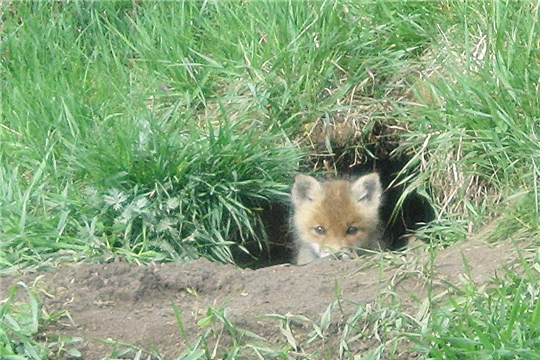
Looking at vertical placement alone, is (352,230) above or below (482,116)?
below

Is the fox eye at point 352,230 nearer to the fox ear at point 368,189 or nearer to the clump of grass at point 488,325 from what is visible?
→ the fox ear at point 368,189

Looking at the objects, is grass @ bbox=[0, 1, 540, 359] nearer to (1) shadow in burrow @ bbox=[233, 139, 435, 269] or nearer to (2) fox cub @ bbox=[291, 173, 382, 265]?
(2) fox cub @ bbox=[291, 173, 382, 265]

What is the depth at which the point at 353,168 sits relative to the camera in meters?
7.19

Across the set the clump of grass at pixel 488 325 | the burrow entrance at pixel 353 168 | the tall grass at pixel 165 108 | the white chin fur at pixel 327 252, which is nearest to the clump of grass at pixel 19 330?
the tall grass at pixel 165 108

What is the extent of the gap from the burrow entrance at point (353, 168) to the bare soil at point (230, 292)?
1.19 m

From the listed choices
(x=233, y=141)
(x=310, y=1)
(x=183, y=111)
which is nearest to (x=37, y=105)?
(x=183, y=111)

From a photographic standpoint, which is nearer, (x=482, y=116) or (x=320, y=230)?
(x=482, y=116)

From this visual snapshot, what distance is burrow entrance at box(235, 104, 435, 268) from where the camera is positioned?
6289mm

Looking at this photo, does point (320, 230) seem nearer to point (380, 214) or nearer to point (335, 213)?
point (335, 213)

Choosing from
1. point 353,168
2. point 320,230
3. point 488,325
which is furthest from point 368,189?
point 488,325

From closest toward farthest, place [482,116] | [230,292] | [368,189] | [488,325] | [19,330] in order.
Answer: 1. [488,325]
2. [19,330]
3. [230,292]
4. [482,116]
5. [368,189]

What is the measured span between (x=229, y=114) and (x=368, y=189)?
1.32 metres

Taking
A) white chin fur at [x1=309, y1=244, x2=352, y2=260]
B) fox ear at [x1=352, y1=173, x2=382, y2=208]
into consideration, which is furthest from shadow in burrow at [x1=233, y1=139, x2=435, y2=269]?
white chin fur at [x1=309, y1=244, x2=352, y2=260]

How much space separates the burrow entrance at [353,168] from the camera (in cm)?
629
